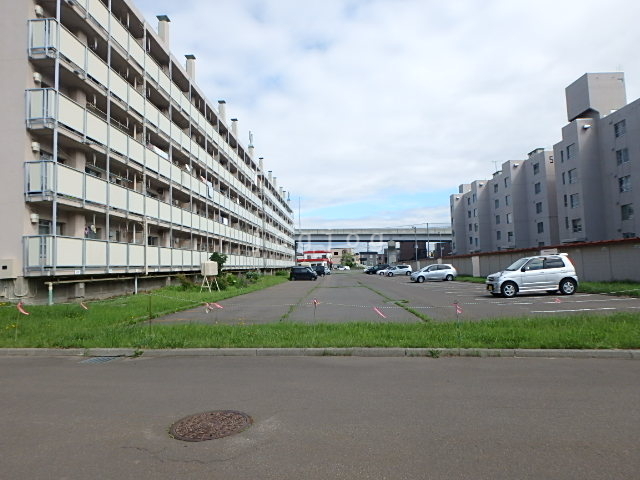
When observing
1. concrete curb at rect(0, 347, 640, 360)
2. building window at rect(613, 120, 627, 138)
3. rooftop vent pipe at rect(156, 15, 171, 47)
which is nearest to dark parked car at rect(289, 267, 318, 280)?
rooftop vent pipe at rect(156, 15, 171, 47)

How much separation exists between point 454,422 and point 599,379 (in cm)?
311

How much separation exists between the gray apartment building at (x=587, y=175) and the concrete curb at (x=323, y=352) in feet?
135

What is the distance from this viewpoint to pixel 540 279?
1977 cm

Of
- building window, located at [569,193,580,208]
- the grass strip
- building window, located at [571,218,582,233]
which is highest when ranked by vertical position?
building window, located at [569,193,580,208]

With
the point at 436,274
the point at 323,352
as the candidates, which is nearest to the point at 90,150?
the point at 323,352

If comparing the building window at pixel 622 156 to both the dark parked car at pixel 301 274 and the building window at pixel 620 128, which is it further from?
the dark parked car at pixel 301 274

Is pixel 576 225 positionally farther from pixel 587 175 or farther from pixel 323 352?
pixel 323 352

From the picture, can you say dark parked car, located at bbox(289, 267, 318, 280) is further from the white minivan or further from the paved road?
the paved road

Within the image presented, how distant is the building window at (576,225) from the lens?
4897cm

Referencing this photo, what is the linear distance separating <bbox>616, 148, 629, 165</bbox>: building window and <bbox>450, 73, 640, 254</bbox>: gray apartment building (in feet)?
0.32

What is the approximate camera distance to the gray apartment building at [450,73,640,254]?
43.3m

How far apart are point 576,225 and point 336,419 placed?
53205mm

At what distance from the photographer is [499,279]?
779 inches


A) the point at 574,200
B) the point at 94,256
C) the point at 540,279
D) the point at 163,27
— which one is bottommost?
the point at 540,279
